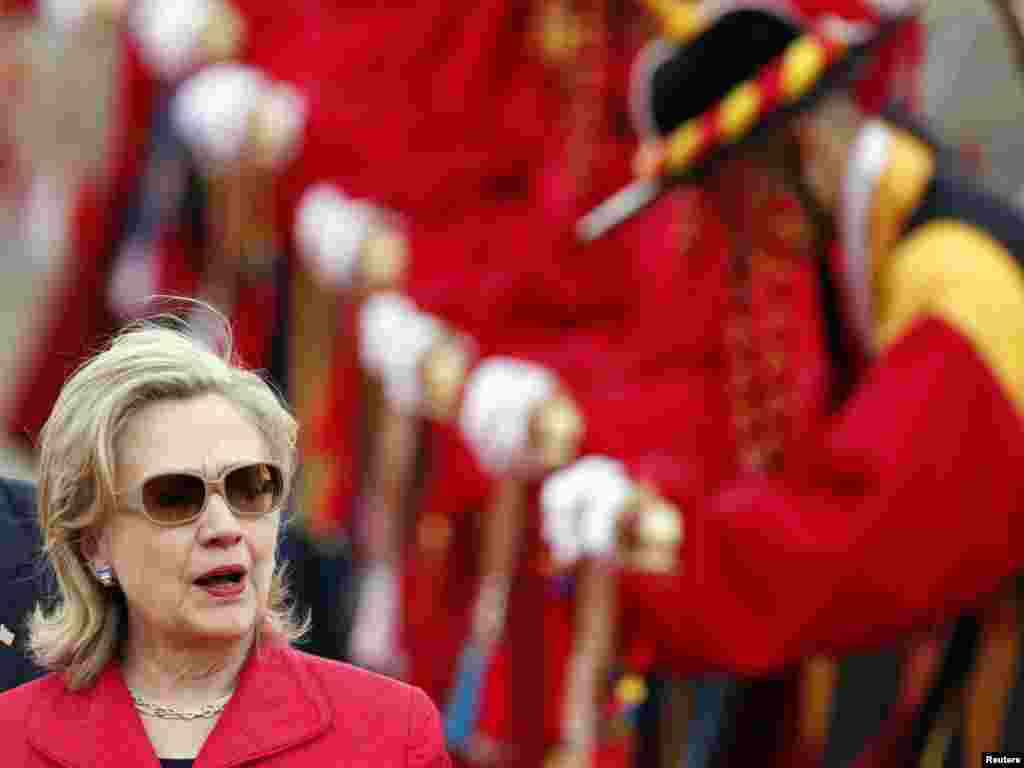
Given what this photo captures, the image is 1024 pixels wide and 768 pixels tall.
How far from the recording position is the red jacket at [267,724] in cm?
206

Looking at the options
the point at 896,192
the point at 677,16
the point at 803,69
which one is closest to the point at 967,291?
the point at 896,192

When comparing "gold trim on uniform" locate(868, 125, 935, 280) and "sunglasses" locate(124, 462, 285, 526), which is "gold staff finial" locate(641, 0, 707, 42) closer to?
"gold trim on uniform" locate(868, 125, 935, 280)

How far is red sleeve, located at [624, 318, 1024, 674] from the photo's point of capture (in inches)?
143

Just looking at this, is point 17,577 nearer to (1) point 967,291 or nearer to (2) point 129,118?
(1) point 967,291

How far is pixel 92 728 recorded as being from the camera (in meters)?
2.07

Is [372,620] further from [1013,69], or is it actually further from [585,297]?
[1013,69]

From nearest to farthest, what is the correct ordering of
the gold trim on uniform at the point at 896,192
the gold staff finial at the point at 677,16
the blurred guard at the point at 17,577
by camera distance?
the blurred guard at the point at 17,577 < the gold trim on uniform at the point at 896,192 < the gold staff finial at the point at 677,16

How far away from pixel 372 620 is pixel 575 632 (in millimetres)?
1114

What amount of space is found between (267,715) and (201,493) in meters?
0.18

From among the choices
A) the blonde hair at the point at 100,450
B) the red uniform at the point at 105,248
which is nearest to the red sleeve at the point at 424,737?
the blonde hair at the point at 100,450

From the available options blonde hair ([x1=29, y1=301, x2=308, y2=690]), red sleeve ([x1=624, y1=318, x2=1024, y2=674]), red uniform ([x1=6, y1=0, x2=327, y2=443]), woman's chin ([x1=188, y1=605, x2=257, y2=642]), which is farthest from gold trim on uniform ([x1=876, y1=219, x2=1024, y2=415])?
red uniform ([x1=6, y1=0, x2=327, y2=443])

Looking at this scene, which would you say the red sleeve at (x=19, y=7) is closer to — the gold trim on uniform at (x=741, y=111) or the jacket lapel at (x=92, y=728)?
Answer: the gold trim on uniform at (x=741, y=111)

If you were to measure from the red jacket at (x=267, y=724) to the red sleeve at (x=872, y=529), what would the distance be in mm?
1639

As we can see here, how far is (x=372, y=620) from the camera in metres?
5.12
